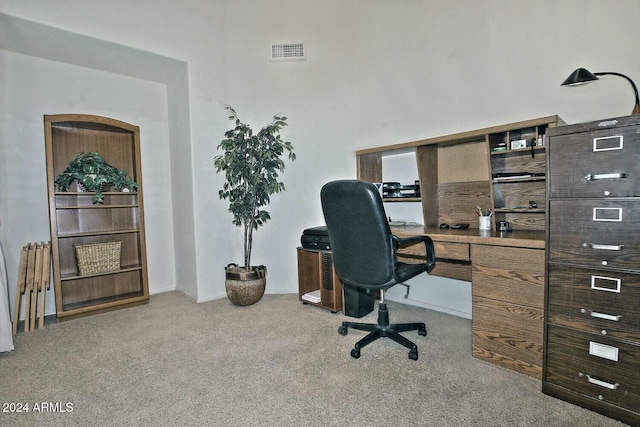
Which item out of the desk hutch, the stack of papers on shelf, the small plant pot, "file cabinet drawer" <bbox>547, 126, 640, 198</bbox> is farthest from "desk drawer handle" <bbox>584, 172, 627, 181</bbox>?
the small plant pot

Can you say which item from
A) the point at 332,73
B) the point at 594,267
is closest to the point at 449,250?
the point at 594,267

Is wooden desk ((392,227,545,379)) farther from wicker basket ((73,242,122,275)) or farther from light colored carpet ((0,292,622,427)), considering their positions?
wicker basket ((73,242,122,275))

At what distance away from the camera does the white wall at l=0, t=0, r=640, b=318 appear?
2.31m

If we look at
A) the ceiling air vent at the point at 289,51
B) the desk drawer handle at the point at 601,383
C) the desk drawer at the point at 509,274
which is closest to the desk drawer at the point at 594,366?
the desk drawer handle at the point at 601,383

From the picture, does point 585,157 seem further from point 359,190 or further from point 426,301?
point 426,301

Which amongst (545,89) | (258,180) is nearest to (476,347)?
(545,89)

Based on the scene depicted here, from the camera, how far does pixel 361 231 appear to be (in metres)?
2.02

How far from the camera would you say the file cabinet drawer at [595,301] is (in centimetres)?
147

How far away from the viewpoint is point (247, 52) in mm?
3578

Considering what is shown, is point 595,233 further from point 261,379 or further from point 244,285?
point 244,285

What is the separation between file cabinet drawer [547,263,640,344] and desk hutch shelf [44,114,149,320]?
352 cm

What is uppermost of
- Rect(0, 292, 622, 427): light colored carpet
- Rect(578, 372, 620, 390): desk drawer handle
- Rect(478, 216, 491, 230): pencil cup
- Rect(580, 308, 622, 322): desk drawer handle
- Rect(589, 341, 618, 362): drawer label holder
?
Rect(478, 216, 491, 230): pencil cup

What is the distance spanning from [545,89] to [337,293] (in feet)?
7.60

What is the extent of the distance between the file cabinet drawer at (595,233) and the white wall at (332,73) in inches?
39.0
